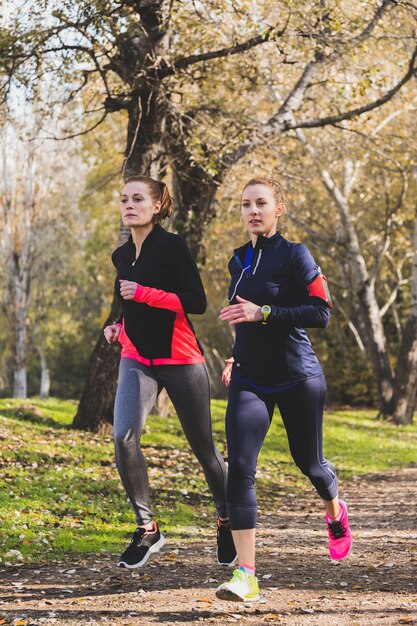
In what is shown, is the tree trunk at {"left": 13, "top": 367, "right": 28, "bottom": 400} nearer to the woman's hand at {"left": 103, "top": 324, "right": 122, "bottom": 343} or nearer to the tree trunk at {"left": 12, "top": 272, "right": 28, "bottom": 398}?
the tree trunk at {"left": 12, "top": 272, "right": 28, "bottom": 398}

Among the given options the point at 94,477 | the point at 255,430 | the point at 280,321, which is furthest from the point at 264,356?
the point at 94,477

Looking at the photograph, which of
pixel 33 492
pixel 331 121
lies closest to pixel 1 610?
pixel 33 492

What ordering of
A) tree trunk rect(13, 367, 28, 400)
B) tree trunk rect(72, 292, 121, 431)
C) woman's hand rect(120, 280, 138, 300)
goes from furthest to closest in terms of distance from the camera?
tree trunk rect(13, 367, 28, 400) < tree trunk rect(72, 292, 121, 431) < woman's hand rect(120, 280, 138, 300)

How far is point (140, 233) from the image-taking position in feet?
20.2

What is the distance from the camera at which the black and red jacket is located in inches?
232

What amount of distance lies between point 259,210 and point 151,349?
3.77 feet

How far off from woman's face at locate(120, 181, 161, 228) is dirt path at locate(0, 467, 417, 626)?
2.36m

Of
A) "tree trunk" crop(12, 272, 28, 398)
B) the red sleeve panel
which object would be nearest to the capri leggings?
the red sleeve panel

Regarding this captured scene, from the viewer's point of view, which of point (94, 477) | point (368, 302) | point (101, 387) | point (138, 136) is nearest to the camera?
point (94, 477)

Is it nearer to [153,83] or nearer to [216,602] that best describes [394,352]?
[153,83]

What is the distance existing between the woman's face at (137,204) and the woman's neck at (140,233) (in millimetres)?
77

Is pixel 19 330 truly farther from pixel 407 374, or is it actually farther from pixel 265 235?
pixel 265 235

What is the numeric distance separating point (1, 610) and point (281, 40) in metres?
8.74

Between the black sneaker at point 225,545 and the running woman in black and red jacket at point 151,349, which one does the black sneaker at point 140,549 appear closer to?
the running woman in black and red jacket at point 151,349
